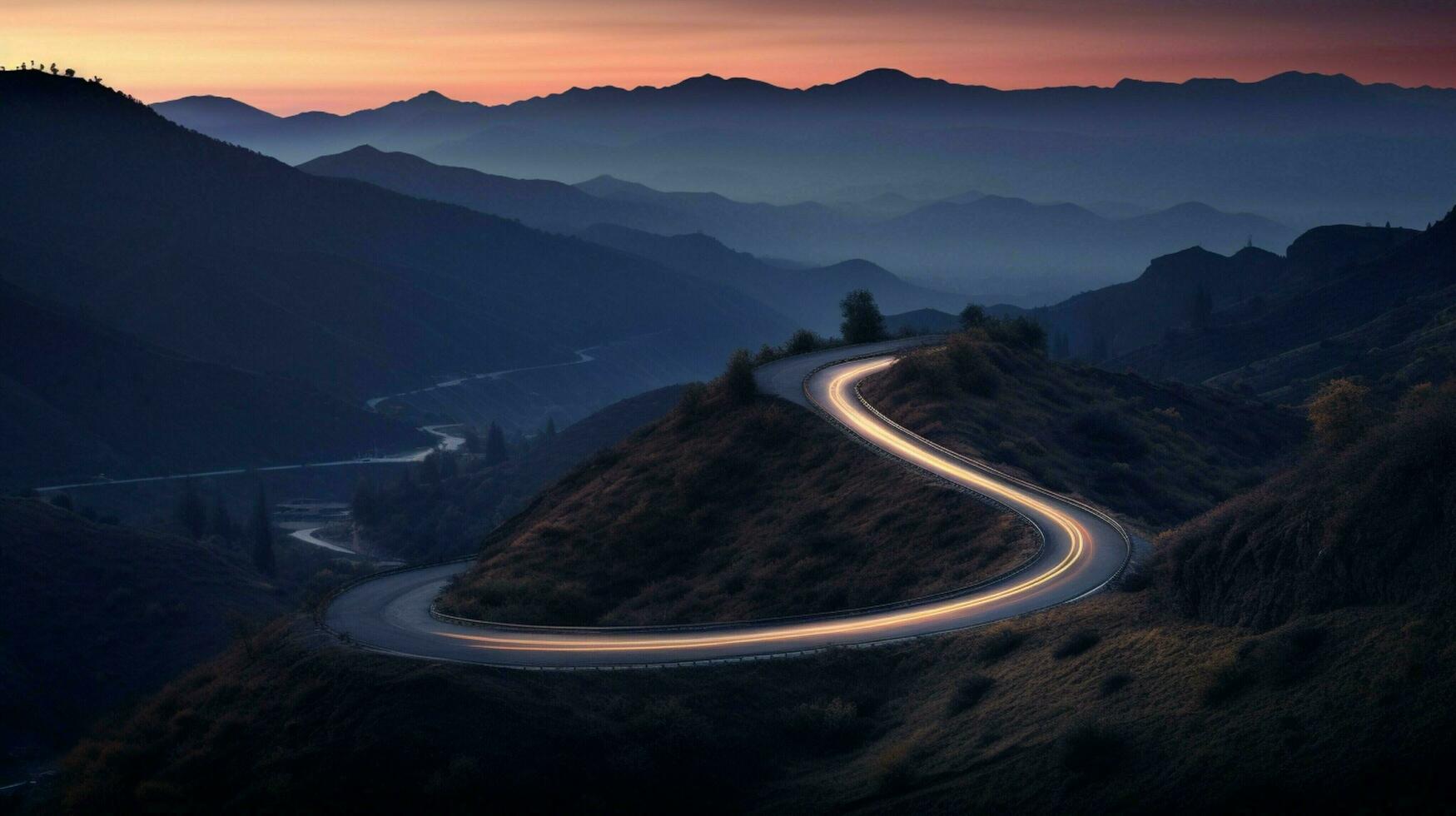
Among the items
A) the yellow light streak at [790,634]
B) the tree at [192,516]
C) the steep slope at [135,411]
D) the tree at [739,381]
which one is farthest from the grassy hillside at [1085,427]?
the steep slope at [135,411]

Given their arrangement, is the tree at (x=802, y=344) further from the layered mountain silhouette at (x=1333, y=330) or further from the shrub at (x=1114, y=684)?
the shrub at (x=1114, y=684)

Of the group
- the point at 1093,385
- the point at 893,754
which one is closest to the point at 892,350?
the point at 1093,385

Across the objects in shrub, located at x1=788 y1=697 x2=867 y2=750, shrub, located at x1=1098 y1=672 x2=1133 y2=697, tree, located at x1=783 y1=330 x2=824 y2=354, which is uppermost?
tree, located at x1=783 y1=330 x2=824 y2=354

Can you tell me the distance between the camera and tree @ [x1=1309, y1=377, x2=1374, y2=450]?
44.5 metres

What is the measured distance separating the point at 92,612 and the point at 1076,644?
7027 centimetres

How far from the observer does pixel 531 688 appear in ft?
112

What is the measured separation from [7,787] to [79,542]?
32.6 metres

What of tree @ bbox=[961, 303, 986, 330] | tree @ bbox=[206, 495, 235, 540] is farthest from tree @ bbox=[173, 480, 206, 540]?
tree @ bbox=[961, 303, 986, 330]

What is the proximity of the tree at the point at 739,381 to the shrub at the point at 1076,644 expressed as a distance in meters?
38.0

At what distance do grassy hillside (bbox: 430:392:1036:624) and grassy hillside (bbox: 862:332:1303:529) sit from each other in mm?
6685

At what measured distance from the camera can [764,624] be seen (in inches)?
1591

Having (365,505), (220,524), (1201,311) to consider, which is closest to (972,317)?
(365,505)

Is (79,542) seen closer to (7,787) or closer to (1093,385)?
(7,787)

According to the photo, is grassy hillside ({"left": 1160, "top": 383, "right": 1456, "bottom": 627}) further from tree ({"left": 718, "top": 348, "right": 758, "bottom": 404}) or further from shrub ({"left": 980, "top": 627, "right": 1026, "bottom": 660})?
tree ({"left": 718, "top": 348, "right": 758, "bottom": 404})
